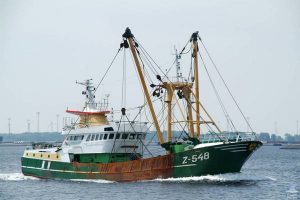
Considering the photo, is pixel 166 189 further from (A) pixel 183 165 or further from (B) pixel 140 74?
(B) pixel 140 74

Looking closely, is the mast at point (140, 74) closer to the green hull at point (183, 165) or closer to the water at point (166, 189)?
the green hull at point (183, 165)

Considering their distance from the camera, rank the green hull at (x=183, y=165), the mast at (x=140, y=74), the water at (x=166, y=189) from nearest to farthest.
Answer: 1. the water at (x=166, y=189)
2. the green hull at (x=183, y=165)
3. the mast at (x=140, y=74)

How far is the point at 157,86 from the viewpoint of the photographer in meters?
60.7

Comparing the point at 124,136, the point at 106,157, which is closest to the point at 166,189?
the point at 124,136

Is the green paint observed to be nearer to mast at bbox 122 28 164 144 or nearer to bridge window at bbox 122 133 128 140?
bridge window at bbox 122 133 128 140

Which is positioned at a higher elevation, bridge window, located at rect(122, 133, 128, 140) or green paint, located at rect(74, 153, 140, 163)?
bridge window, located at rect(122, 133, 128, 140)

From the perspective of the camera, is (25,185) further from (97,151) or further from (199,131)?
(199,131)

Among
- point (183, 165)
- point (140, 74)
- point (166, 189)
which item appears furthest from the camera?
point (140, 74)

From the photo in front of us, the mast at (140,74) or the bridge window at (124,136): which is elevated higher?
the mast at (140,74)

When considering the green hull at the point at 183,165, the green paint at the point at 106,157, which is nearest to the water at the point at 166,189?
the green hull at the point at 183,165

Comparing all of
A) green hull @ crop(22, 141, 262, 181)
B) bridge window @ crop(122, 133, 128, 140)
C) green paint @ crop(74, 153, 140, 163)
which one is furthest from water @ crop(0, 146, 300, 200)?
bridge window @ crop(122, 133, 128, 140)

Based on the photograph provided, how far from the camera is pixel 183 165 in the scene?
53562 millimetres

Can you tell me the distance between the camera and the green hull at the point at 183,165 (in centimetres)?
5228

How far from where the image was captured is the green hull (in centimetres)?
5228
